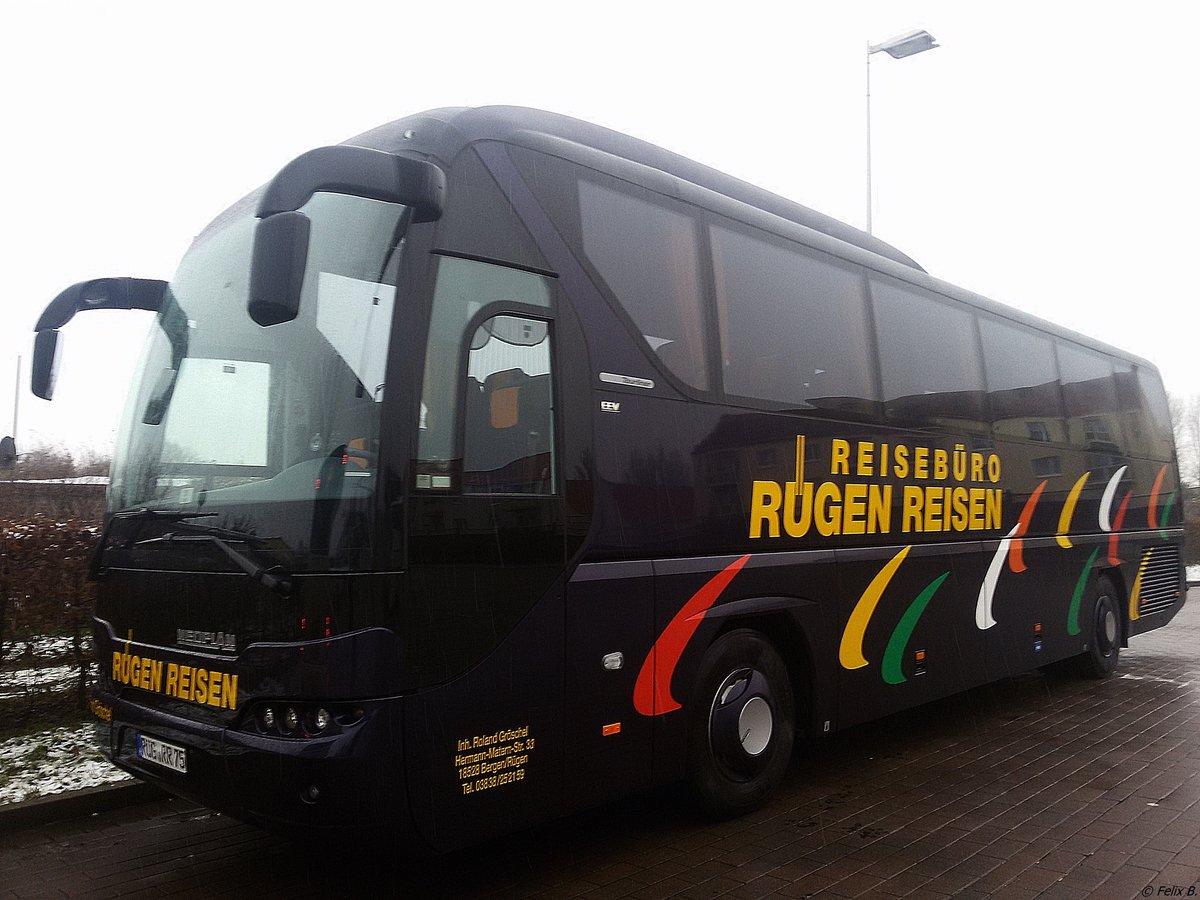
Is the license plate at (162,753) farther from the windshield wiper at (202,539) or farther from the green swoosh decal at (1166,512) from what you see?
the green swoosh decal at (1166,512)

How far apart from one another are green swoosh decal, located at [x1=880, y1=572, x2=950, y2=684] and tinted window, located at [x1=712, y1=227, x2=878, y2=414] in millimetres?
1525

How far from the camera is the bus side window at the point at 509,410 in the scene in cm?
429

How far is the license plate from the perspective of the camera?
428cm

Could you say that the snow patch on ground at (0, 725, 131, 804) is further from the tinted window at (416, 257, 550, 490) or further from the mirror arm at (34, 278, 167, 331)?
the tinted window at (416, 257, 550, 490)

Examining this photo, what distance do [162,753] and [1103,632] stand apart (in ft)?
32.2

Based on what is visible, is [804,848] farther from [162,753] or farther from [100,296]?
[100,296]

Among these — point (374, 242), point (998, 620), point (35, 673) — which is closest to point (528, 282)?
point (374, 242)

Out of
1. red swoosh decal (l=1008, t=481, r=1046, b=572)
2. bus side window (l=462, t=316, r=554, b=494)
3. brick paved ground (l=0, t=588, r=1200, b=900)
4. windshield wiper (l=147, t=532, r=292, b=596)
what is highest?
bus side window (l=462, t=316, r=554, b=494)

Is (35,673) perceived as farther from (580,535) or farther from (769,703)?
(769,703)

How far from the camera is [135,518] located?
→ 15.4 feet

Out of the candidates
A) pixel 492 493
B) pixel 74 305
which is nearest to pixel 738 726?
pixel 492 493

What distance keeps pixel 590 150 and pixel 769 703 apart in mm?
3379

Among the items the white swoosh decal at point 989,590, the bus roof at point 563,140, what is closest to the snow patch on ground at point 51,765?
the bus roof at point 563,140

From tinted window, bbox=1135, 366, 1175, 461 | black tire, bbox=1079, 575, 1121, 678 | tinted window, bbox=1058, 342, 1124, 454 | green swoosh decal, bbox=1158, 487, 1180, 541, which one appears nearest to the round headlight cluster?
tinted window, bbox=1058, 342, 1124, 454
